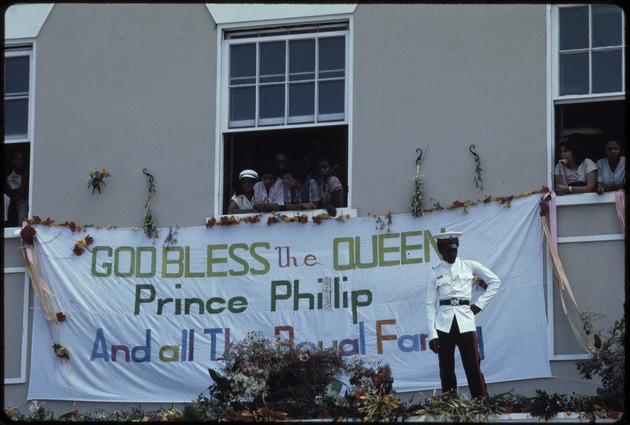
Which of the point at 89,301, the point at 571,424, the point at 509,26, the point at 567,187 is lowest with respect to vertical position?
the point at 571,424

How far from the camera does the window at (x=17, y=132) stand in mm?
16922

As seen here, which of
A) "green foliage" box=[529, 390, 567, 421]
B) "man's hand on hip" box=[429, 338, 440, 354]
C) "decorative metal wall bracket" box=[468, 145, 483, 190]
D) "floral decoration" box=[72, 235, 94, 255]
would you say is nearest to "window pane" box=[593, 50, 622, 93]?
"decorative metal wall bracket" box=[468, 145, 483, 190]

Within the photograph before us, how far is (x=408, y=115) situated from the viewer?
1549 cm

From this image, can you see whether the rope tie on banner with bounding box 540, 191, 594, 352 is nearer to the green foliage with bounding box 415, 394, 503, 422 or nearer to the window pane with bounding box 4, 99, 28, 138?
the green foliage with bounding box 415, 394, 503, 422

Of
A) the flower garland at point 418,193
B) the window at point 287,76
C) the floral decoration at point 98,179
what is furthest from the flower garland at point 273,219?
the floral decoration at point 98,179

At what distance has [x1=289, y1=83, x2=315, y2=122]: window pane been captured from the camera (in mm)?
16078

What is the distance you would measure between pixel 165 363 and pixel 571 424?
16.6ft

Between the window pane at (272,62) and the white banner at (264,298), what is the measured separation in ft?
6.03

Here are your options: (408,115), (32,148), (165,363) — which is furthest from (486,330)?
(32,148)

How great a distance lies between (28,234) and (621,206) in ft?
22.8

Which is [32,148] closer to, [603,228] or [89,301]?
[89,301]

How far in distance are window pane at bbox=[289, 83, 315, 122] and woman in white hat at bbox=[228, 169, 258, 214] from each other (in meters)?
0.87

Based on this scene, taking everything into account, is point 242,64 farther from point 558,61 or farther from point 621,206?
point 621,206

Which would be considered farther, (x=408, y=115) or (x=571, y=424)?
(x=408, y=115)
